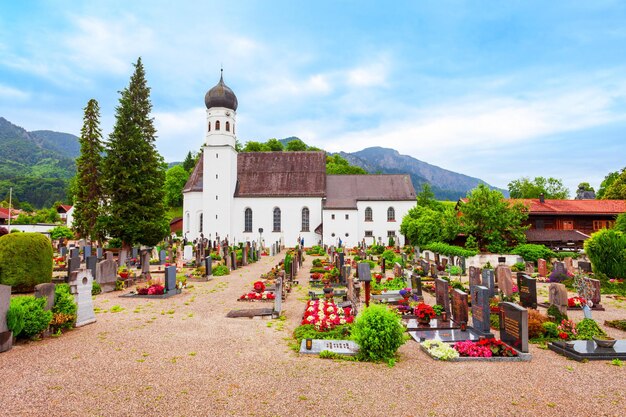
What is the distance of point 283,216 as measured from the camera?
43469mm

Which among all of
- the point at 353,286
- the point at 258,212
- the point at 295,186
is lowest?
the point at 353,286

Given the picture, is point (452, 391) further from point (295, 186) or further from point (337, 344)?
point (295, 186)

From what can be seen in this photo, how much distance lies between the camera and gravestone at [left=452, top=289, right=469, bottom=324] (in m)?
10.2

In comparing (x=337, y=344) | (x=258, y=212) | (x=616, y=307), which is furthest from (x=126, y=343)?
(x=258, y=212)

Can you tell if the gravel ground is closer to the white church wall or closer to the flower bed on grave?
the flower bed on grave

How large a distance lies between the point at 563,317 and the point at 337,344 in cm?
661

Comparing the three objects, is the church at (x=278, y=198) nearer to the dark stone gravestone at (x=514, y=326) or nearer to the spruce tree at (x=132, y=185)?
the spruce tree at (x=132, y=185)

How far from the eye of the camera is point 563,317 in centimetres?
1040

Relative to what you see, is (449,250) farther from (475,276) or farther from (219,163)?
(219,163)

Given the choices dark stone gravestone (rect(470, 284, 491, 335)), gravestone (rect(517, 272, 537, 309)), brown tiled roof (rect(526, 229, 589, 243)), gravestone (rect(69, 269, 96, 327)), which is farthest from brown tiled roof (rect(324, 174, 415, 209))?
gravestone (rect(69, 269, 96, 327))

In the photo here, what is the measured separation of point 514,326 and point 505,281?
7.16 meters

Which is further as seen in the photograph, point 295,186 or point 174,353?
point 295,186

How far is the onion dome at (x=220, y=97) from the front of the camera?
40.3 m

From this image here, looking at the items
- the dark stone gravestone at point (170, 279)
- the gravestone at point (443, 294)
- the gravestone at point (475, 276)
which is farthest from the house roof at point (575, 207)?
the dark stone gravestone at point (170, 279)
